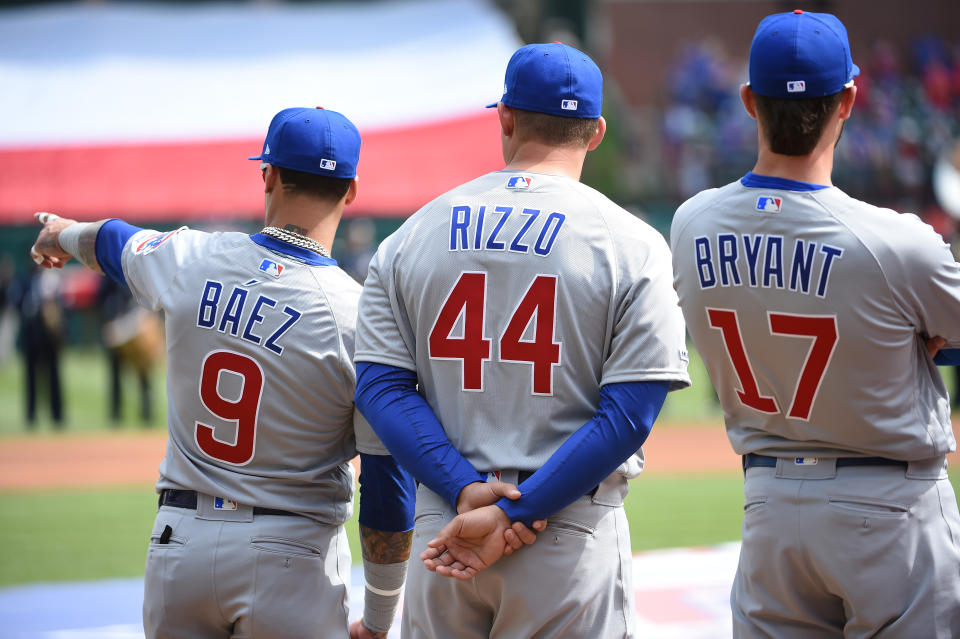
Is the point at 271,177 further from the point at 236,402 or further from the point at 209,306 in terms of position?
the point at 236,402

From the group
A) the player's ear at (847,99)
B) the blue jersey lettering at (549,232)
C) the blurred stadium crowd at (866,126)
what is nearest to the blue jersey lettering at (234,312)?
the blue jersey lettering at (549,232)

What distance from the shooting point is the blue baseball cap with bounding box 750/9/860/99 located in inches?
97.0

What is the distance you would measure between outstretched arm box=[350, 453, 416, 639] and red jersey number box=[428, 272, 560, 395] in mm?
451

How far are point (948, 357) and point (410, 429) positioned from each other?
4.30ft

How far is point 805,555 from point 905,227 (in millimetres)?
790

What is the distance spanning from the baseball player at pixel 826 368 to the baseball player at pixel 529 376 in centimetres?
25

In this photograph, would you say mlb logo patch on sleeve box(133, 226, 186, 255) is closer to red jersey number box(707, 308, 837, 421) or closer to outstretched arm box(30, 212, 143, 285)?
outstretched arm box(30, 212, 143, 285)

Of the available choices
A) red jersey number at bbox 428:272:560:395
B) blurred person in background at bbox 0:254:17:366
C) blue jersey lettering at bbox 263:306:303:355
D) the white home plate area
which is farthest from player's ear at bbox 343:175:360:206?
blurred person in background at bbox 0:254:17:366

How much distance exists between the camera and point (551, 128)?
2.54 meters

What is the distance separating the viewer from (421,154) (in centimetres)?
2212

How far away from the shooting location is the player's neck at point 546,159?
8.36 ft

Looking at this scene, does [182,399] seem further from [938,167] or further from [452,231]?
[938,167]

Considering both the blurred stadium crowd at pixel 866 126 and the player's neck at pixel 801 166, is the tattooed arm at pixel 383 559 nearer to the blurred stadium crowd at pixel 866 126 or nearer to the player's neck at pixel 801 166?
the player's neck at pixel 801 166

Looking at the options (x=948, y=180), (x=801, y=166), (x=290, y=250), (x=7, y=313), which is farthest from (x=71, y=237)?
(x=948, y=180)
